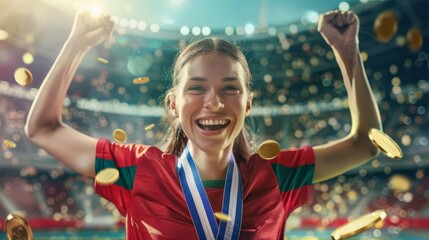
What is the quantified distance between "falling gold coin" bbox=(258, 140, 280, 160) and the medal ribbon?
18cm

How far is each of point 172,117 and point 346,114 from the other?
19.6 meters

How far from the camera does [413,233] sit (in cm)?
1385

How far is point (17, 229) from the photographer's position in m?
2.23

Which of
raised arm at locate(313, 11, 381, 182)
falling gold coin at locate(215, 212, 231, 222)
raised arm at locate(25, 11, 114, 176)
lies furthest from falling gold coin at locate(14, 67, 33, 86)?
raised arm at locate(313, 11, 381, 182)

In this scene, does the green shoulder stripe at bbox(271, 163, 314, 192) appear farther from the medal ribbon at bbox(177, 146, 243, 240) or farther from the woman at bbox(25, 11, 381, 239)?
the medal ribbon at bbox(177, 146, 243, 240)

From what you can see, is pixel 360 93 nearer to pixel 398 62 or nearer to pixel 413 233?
pixel 413 233

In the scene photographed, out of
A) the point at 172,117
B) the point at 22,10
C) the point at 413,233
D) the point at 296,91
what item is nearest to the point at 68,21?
the point at 22,10

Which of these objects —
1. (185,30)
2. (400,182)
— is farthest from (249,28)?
(400,182)

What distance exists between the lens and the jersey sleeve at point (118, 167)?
2.12 meters

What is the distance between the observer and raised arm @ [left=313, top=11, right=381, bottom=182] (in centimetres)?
213

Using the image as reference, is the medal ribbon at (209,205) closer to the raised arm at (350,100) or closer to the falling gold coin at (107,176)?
the falling gold coin at (107,176)

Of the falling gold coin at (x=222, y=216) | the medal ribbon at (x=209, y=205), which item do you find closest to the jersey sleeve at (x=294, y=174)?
the medal ribbon at (x=209, y=205)

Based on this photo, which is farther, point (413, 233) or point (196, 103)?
point (413, 233)

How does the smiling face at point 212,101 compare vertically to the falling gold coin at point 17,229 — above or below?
above
